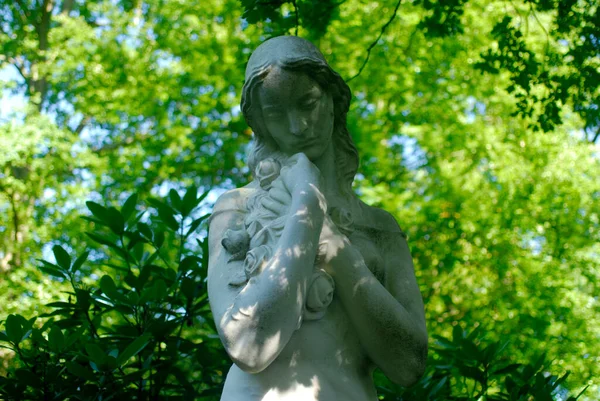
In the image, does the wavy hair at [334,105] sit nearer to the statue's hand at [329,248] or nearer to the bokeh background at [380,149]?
the statue's hand at [329,248]

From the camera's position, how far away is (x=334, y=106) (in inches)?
129

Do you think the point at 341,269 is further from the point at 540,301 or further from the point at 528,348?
the point at 540,301

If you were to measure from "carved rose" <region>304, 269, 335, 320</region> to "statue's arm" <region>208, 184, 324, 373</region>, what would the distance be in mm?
115

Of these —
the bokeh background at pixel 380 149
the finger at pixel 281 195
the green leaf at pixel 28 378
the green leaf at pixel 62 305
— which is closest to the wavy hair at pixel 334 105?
the finger at pixel 281 195

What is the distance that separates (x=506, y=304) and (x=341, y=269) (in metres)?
8.48

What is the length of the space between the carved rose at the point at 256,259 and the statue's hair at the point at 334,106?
23.8 inches

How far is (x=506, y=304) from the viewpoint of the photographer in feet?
34.8

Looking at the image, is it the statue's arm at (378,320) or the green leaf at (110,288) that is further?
the green leaf at (110,288)

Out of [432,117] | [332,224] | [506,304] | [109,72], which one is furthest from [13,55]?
[332,224]

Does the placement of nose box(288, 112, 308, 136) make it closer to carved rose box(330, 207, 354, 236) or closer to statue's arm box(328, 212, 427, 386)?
carved rose box(330, 207, 354, 236)

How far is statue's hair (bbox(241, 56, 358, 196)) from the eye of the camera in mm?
3018

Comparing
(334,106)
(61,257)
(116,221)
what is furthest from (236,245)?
(61,257)

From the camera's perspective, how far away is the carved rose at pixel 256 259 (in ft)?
8.79

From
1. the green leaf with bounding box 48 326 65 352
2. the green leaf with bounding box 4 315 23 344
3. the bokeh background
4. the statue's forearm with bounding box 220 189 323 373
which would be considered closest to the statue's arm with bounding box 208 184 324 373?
the statue's forearm with bounding box 220 189 323 373
